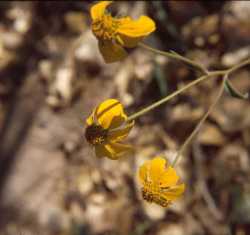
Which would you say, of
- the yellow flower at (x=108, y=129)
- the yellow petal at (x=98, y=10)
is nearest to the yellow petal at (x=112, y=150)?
the yellow flower at (x=108, y=129)

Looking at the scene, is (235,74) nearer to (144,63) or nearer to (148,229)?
(144,63)

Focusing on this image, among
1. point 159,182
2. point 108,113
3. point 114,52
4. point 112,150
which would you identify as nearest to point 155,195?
point 159,182

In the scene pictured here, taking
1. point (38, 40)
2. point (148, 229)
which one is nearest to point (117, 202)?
point (148, 229)

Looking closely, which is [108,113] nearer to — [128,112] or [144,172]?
[144,172]

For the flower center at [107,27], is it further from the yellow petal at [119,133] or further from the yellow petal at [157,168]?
the yellow petal at [157,168]

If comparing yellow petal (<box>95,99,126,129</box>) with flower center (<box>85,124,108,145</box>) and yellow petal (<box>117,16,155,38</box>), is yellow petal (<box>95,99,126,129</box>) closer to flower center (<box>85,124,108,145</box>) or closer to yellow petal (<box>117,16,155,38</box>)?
flower center (<box>85,124,108,145</box>)

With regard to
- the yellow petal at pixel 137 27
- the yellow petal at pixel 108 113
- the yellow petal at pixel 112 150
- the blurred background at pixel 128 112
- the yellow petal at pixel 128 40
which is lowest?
the blurred background at pixel 128 112

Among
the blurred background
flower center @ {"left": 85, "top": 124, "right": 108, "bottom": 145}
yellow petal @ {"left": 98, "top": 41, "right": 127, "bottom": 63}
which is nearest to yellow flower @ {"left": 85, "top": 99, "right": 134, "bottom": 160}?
flower center @ {"left": 85, "top": 124, "right": 108, "bottom": 145}
